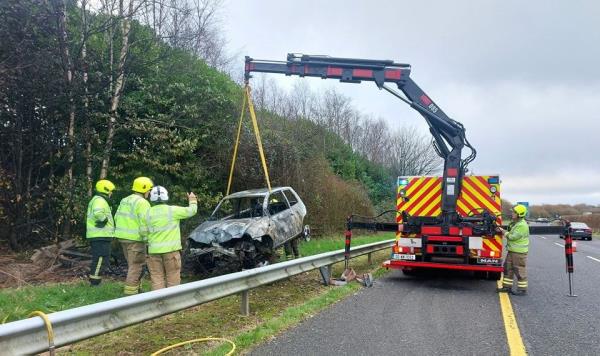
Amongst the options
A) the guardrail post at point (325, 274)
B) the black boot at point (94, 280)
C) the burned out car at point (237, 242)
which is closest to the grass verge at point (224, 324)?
the guardrail post at point (325, 274)

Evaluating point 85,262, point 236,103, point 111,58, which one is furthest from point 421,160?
point 85,262

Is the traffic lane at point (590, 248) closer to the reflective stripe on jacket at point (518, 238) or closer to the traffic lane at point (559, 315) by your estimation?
the traffic lane at point (559, 315)

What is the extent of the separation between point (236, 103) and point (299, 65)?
606 cm

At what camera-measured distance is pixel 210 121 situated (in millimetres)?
15016

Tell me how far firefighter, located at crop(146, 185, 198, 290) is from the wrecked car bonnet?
130cm

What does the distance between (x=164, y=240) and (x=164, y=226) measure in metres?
0.21

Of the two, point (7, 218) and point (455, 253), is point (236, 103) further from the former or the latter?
point (455, 253)

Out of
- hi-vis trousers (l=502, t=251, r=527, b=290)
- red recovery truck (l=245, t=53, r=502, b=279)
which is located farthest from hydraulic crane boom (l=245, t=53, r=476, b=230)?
hi-vis trousers (l=502, t=251, r=527, b=290)

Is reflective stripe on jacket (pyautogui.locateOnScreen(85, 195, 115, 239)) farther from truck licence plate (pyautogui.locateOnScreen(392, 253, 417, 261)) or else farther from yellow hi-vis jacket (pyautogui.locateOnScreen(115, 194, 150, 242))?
truck licence plate (pyautogui.locateOnScreen(392, 253, 417, 261))

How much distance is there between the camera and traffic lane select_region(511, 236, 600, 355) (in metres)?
5.10

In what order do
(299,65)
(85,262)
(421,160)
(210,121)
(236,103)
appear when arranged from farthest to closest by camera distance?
1. (421,160)
2. (236,103)
3. (210,121)
4. (299,65)
5. (85,262)

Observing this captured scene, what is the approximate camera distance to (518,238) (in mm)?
8750

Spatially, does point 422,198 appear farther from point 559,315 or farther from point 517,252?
point 559,315

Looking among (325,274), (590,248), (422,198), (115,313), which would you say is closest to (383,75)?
(422,198)
